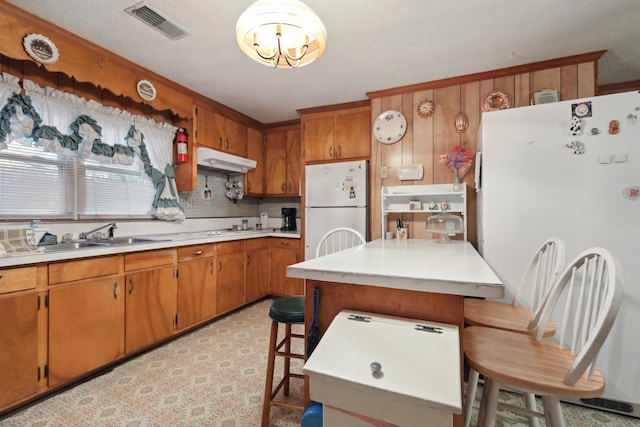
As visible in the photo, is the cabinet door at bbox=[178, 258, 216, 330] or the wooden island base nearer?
the wooden island base

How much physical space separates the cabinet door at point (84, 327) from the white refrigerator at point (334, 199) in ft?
6.35

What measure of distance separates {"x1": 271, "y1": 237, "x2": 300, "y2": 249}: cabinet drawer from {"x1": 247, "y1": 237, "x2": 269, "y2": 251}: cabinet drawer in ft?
0.26

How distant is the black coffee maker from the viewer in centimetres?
418

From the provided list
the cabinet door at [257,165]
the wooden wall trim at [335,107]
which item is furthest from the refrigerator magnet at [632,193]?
the cabinet door at [257,165]

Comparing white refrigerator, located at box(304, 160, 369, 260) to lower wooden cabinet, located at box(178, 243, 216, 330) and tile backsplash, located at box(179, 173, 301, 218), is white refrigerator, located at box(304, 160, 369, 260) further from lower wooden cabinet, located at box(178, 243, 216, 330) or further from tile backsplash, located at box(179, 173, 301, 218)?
lower wooden cabinet, located at box(178, 243, 216, 330)

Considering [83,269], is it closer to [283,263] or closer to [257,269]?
[257,269]

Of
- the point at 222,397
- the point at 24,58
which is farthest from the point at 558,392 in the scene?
the point at 24,58

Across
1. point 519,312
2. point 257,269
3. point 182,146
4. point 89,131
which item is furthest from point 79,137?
point 519,312

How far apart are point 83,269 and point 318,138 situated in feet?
8.53

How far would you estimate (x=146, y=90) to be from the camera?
258 centimetres

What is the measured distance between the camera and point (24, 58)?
1842 millimetres

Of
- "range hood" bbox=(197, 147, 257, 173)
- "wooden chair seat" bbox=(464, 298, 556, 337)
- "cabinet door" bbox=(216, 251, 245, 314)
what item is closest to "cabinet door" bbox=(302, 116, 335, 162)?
"range hood" bbox=(197, 147, 257, 173)

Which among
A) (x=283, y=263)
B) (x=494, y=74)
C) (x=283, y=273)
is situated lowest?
(x=283, y=273)

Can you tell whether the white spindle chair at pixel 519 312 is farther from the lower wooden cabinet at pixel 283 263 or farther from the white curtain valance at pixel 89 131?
the white curtain valance at pixel 89 131
